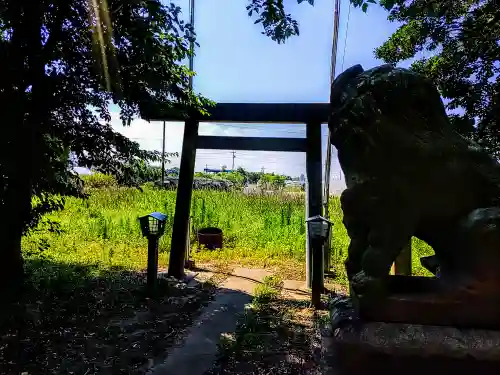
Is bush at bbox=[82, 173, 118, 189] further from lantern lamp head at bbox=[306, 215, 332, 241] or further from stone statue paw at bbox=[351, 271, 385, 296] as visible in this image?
stone statue paw at bbox=[351, 271, 385, 296]

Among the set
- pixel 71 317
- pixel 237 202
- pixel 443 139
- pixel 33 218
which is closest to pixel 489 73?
pixel 443 139

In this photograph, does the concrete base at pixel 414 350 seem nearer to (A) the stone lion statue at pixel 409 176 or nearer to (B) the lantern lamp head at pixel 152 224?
(A) the stone lion statue at pixel 409 176

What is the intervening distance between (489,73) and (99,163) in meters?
3.83

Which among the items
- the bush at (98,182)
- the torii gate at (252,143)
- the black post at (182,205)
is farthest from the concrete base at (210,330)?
the bush at (98,182)

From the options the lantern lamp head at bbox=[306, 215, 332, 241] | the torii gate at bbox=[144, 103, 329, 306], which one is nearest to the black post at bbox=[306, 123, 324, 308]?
the torii gate at bbox=[144, 103, 329, 306]

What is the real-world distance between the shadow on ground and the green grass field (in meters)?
0.87

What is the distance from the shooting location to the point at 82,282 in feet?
15.1

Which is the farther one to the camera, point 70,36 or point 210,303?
point 210,303

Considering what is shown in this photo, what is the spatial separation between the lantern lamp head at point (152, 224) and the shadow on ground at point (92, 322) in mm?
660

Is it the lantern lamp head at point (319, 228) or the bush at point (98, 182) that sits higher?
the bush at point (98, 182)

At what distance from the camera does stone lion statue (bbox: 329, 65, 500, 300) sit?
1604 millimetres

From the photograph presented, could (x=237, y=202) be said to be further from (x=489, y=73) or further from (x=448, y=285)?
(x=448, y=285)

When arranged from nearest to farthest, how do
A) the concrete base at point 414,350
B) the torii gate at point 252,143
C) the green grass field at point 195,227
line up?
1. the concrete base at point 414,350
2. the torii gate at point 252,143
3. the green grass field at point 195,227

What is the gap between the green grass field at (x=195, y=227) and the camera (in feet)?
20.7
